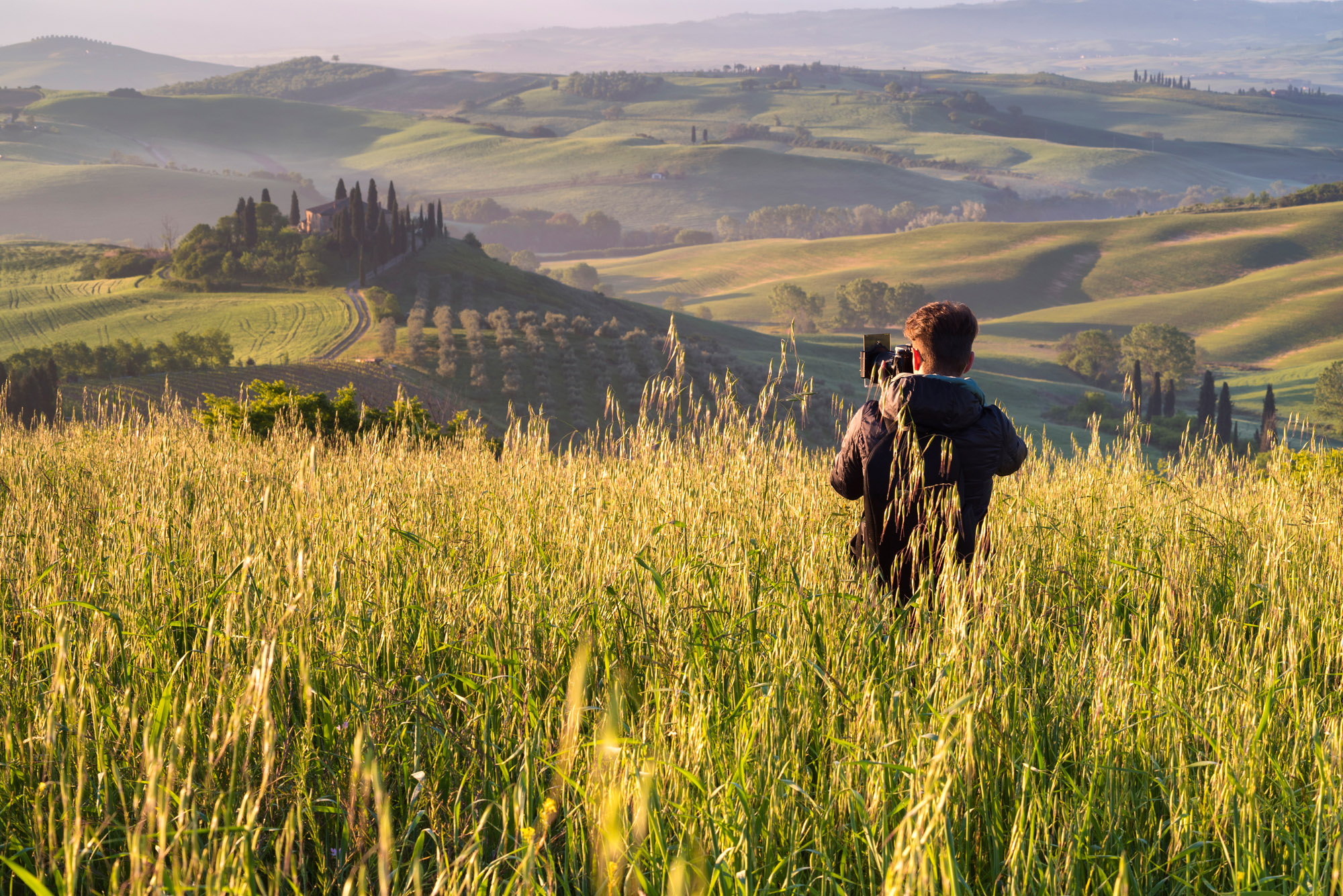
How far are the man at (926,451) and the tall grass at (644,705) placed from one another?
26cm

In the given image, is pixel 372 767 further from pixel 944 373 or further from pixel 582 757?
pixel 944 373

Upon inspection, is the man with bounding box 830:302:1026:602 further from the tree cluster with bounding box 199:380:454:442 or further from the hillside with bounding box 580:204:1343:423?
the hillside with bounding box 580:204:1343:423

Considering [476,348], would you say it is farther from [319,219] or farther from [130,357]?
[319,219]

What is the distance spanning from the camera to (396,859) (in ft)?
6.97

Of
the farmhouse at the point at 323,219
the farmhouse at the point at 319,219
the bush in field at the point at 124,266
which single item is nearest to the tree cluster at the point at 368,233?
the farmhouse at the point at 323,219

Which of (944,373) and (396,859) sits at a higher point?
(944,373)

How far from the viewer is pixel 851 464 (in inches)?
147

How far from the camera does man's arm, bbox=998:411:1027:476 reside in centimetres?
373

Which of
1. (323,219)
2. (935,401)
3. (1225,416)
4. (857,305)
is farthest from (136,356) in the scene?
(857,305)

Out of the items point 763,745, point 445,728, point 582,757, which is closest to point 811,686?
point 763,745

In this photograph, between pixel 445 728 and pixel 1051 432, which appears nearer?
pixel 445 728

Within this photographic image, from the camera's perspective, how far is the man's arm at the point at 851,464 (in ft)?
12.2

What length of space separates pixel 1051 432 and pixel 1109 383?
Answer: 39.5m

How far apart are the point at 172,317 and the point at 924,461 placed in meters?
78.6
